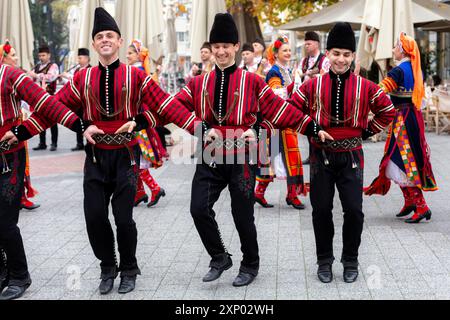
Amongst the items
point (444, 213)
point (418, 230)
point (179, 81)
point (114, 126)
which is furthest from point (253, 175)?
point (179, 81)

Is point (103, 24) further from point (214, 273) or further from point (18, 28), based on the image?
point (18, 28)

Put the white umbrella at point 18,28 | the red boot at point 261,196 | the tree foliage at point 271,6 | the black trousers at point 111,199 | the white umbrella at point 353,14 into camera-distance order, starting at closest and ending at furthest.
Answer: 1. the black trousers at point 111,199
2. the red boot at point 261,196
3. the white umbrella at point 18,28
4. the white umbrella at point 353,14
5. the tree foliage at point 271,6

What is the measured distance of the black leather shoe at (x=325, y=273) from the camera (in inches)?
→ 209

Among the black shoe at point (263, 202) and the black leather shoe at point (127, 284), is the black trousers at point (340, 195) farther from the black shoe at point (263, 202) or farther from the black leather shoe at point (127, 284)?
the black shoe at point (263, 202)

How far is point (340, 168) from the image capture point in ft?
17.5

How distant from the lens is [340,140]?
5.30m

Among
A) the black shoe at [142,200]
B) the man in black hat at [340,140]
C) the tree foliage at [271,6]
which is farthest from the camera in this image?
the tree foliage at [271,6]

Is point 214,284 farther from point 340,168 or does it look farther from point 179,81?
point 179,81

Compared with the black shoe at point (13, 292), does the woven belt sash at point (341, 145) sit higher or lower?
higher

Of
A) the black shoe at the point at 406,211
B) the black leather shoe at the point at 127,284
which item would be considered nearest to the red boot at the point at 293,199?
the black shoe at the point at 406,211

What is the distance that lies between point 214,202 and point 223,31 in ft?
4.03

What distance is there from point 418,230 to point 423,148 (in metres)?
0.86

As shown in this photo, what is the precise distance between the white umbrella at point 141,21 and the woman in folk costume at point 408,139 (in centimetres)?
527

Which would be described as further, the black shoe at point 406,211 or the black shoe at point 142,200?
the black shoe at point 142,200
